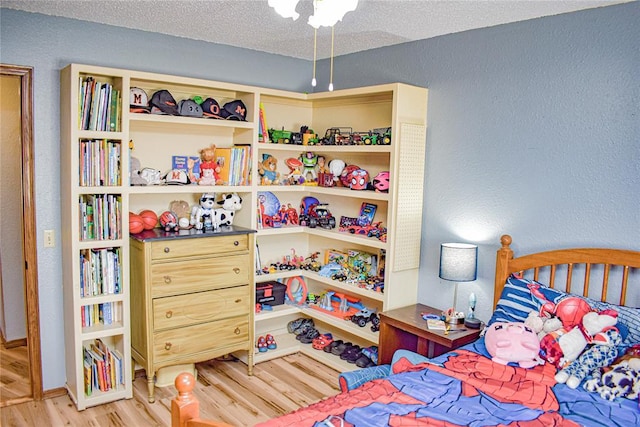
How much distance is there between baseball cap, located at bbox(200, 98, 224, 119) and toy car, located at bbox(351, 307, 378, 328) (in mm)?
1754

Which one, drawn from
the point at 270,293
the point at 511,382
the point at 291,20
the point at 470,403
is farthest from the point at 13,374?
the point at 511,382

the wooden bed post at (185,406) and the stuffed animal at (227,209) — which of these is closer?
the wooden bed post at (185,406)

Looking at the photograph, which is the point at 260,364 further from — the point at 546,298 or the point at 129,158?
the point at 546,298

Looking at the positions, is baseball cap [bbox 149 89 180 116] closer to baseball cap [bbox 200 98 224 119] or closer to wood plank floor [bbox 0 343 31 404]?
baseball cap [bbox 200 98 224 119]

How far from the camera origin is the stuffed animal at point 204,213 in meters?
3.58

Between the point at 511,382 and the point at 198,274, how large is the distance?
2.02 metres

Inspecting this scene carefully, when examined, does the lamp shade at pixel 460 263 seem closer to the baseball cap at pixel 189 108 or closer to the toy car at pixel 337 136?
the toy car at pixel 337 136

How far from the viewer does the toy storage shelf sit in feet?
10.2

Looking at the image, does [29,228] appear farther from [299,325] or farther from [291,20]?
[299,325]

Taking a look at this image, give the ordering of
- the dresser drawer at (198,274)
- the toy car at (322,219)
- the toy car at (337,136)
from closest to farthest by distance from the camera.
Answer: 1. the dresser drawer at (198,274)
2. the toy car at (337,136)
3. the toy car at (322,219)

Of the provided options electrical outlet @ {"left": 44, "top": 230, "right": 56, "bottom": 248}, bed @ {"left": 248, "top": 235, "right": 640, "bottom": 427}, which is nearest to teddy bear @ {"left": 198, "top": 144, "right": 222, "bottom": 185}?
electrical outlet @ {"left": 44, "top": 230, "right": 56, "bottom": 248}

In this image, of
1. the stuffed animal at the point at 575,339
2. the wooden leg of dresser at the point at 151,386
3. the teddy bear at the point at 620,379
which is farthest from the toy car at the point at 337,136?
the teddy bear at the point at 620,379

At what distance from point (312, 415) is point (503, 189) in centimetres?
179

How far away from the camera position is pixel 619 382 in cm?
210
